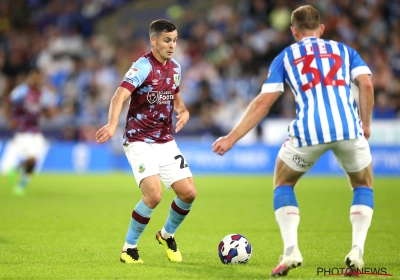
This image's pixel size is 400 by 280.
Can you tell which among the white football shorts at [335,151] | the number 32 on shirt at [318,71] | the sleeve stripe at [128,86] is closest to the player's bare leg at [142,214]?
the sleeve stripe at [128,86]

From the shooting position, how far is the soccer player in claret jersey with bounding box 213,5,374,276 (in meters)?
5.41

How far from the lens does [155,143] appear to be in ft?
22.4

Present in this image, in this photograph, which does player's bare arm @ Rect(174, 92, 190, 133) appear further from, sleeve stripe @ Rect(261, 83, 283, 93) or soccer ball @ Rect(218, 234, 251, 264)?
sleeve stripe @ Rect(261, 83, 283, 93)

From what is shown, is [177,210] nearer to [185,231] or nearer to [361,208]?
[361,208]

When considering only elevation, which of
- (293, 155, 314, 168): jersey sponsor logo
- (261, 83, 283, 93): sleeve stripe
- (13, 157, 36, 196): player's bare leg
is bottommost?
(13, 157, 36, 196): player's bare leg

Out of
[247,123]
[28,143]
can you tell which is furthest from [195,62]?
[247,123]

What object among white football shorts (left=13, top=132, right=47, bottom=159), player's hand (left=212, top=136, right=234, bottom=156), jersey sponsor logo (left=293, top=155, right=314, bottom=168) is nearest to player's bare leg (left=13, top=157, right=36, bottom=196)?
white football shorts (left=13, top=132, right=47, bottom=159)

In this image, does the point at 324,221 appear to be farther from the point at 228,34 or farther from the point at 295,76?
the point at 228,34

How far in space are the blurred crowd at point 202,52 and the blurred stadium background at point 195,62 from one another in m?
0.03

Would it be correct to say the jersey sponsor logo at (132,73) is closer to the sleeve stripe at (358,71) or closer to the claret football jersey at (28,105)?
the sleeve stripe at (358,71)

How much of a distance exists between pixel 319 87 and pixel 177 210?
2139 millimetres

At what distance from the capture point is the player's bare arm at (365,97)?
557 cm

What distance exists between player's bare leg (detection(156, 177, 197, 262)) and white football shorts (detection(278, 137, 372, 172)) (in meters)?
1.40

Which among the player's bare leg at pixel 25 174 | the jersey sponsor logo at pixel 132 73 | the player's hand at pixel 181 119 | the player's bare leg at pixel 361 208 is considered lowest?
the player's bare leg at pixel 25 174
